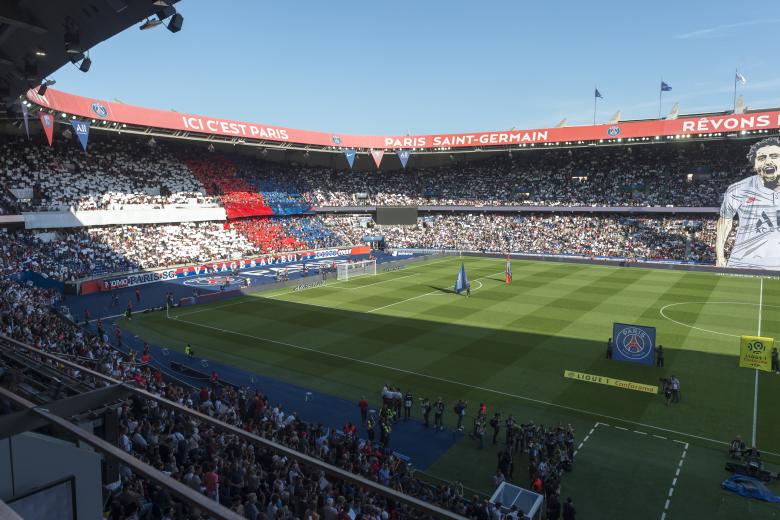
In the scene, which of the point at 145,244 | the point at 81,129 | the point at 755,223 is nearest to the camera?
the point at 81,129

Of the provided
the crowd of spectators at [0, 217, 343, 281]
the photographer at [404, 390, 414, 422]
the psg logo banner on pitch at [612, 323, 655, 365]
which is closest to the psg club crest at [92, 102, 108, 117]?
the crowd of spectators at [0, 217, 343, 281]

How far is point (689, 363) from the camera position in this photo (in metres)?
25.5

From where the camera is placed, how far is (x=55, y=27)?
10.1 meters

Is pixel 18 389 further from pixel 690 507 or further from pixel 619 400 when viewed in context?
pixel 619 400

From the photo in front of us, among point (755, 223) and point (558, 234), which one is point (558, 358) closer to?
point (755, 223)

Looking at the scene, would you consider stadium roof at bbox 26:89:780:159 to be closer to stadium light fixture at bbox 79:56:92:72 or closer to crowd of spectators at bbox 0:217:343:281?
crowd of spectators at bbox 0:217:343:281

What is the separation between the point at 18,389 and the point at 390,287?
1607 inches

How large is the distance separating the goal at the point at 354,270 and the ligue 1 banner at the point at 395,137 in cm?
2243

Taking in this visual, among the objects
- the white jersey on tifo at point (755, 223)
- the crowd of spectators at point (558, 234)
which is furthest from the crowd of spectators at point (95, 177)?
the white jersey on tifo at point (755, 223)

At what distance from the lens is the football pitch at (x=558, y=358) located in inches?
640

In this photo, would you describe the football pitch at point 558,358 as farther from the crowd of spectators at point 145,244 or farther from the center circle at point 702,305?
the crowd of spectators at point 145,244

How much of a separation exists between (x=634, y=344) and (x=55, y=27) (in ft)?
84.1

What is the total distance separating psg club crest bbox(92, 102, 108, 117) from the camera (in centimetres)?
4678


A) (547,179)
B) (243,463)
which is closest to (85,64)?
(243,463)
